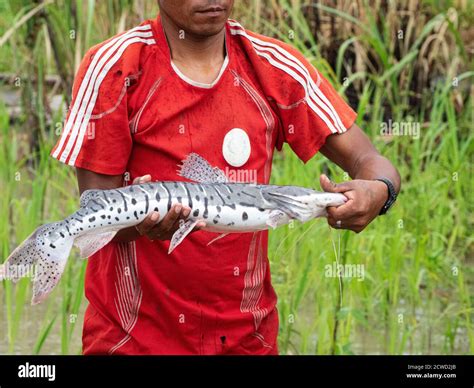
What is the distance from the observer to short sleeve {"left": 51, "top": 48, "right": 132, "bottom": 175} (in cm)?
250

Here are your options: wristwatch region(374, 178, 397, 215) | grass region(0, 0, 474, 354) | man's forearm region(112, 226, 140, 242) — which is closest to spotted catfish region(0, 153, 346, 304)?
man's forearm region(112, 226, 140, 242)

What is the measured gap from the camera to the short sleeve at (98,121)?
2504 mm

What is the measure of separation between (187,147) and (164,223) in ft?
0.64

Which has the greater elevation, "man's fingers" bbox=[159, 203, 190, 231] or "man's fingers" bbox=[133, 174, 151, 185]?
"man's fingers" bbox=[133, 174, 151, 185]

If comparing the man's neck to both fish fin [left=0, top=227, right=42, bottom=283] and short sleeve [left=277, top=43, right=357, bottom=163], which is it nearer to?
short sleeve [left=277, top=43, right=357, bottom=163]

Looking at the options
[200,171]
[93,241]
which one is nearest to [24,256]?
[93,241]

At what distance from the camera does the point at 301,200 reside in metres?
2.48

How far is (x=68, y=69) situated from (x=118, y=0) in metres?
0.36

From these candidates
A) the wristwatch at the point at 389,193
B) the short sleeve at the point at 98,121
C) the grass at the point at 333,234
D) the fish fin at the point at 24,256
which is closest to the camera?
the fish fin at the point at 24,256

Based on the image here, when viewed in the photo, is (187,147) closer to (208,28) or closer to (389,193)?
(208,28)

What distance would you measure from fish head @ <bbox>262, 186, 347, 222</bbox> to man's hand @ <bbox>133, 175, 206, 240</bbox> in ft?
0.54

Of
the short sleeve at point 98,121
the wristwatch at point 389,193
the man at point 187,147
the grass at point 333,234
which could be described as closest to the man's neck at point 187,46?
the man at point 187,147

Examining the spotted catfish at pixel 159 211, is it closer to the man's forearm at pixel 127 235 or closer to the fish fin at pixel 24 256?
the fish fin at pixel 24 256
